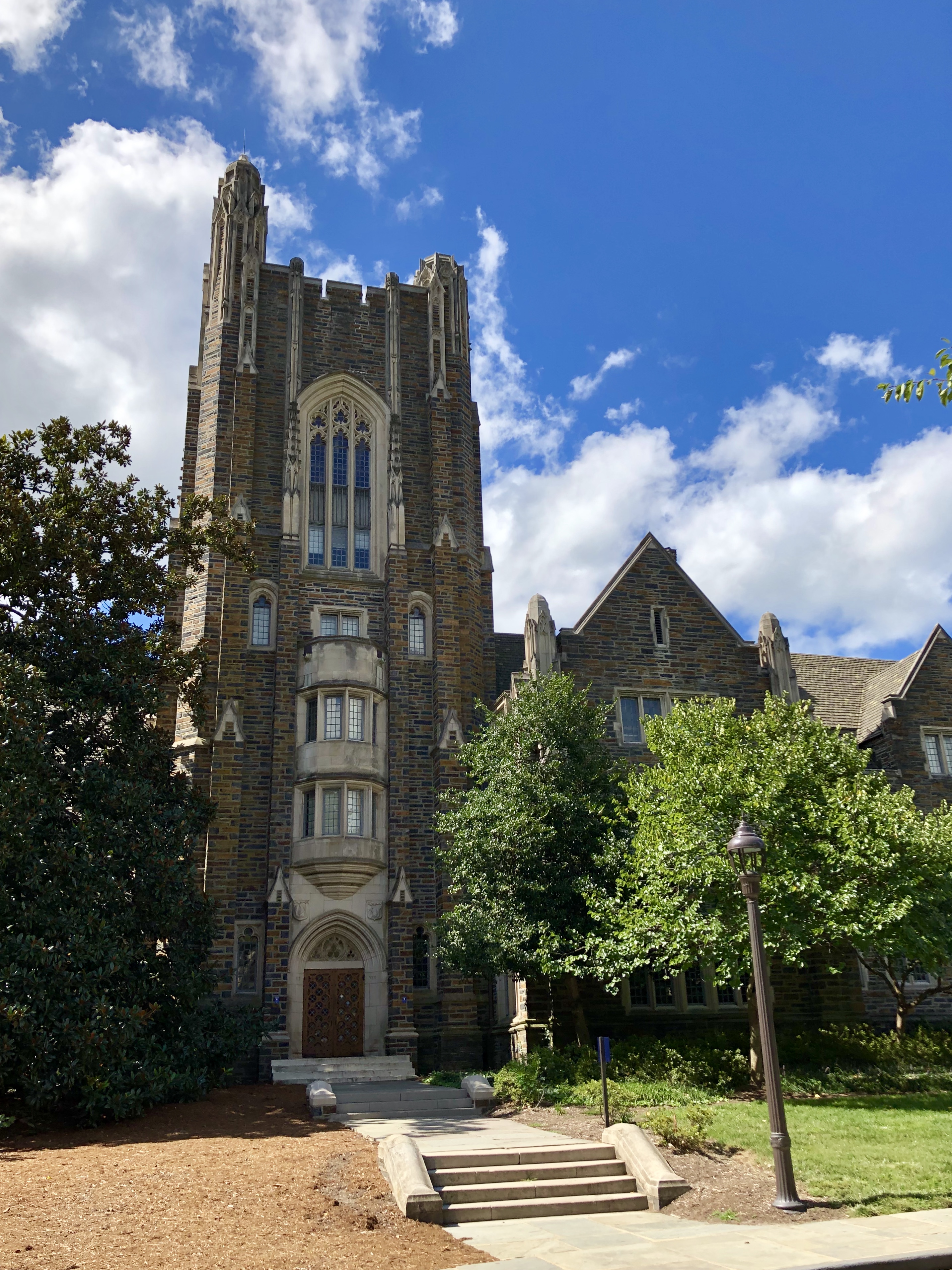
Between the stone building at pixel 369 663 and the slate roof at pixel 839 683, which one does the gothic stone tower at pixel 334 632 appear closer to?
the stone building at pixel 369 663

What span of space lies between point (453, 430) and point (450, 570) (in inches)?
196

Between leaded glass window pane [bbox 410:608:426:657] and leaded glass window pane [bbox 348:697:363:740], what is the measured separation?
237cm

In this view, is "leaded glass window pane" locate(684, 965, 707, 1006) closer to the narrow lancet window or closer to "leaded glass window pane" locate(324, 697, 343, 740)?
"leaded glass window pane" locate(324, 697, 343, 740)

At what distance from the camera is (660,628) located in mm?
27016

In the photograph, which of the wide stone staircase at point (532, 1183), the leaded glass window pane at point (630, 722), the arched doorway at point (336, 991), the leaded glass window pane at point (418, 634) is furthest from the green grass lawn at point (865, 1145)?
the leaded glass window pane at point (418, 634)

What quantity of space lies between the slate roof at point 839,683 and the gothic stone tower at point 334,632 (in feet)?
32.5

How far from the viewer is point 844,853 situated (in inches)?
698

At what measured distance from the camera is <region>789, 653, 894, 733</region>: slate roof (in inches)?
1167

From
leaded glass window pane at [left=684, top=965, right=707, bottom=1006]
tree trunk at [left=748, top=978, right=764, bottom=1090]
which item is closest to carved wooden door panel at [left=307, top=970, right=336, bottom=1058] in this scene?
leaded glass window pane at [left=684, top=965, right=707, bottom=1006]

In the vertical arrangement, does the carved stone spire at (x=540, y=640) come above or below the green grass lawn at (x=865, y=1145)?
above

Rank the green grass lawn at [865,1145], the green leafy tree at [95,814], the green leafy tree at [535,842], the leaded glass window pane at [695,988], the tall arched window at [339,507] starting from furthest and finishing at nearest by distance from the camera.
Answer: the tall arched window at [339,507] < the leaded glass window pane at [695,988] < the green leafy tree at [535,842] < the green leafy tree at [95,814] < the green grass lawn at [865,1145]

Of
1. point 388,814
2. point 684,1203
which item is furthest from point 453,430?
point 684,1203

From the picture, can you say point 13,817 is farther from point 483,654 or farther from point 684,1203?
point 483,654

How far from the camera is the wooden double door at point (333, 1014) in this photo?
80.7ft
